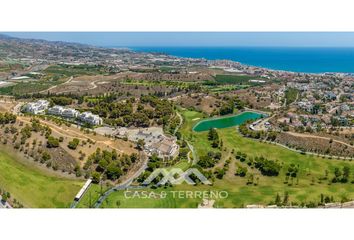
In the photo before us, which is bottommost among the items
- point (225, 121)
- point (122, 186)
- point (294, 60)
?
point (122, 186)

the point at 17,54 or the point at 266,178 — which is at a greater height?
the point at 17,54

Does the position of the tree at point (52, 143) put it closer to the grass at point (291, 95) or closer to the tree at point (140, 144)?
the tree at point (140, 144)

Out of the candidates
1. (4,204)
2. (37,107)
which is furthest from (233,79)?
(4,204)

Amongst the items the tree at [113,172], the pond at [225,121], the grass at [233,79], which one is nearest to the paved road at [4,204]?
the tree at [113,172]

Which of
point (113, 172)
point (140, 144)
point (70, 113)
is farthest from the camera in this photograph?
point (70, 113)

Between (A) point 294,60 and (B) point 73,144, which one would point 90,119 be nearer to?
(B) point 73,144
